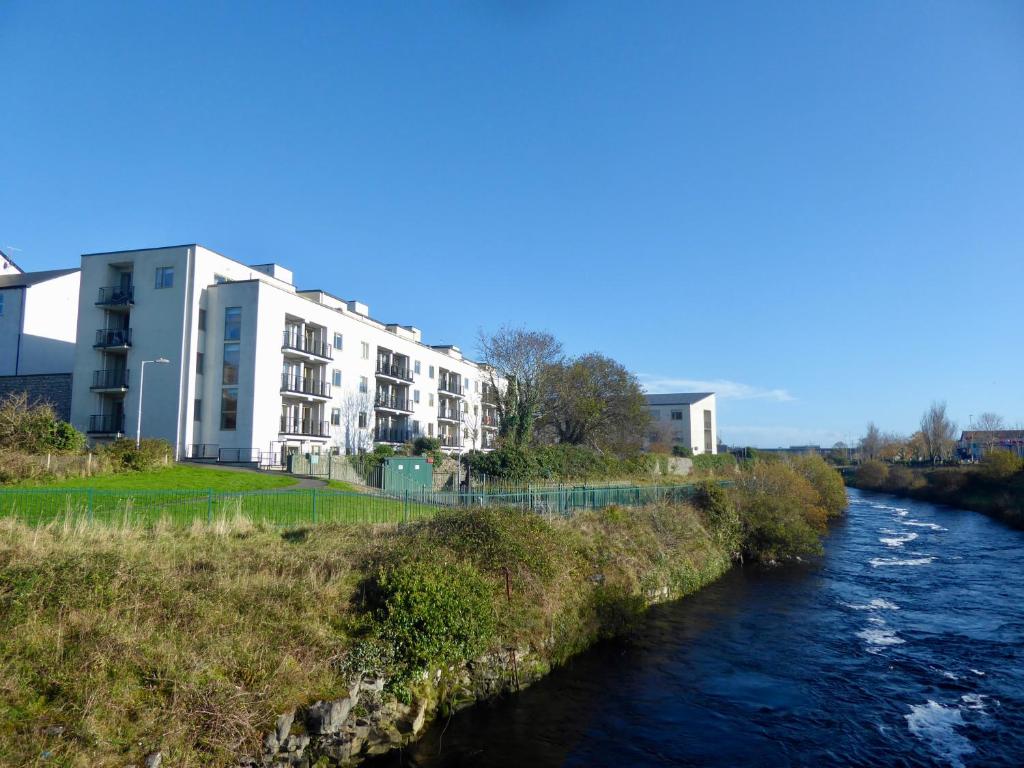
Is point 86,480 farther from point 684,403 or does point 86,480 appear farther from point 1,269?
point 684,403

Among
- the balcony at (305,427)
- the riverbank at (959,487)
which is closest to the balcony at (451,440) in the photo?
the balcony at (305,427)

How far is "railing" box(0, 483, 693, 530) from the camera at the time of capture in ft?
55.4

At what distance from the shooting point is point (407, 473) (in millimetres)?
35312

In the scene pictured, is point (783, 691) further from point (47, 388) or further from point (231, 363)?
point (47, 388)

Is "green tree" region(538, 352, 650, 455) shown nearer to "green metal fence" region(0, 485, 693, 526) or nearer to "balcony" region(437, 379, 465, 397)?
Result: "balcony" region(437, 379, 465, 397)

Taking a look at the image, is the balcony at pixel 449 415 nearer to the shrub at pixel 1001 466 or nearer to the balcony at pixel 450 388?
the balcony at pixel 450 388

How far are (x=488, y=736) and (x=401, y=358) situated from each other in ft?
155

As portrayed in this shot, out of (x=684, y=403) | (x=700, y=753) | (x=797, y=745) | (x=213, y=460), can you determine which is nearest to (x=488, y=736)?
(x=700, y=753)

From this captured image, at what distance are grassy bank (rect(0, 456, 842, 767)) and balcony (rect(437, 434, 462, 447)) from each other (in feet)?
143

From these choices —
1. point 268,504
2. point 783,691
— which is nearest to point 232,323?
point 268,504

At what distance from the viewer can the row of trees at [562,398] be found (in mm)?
47219

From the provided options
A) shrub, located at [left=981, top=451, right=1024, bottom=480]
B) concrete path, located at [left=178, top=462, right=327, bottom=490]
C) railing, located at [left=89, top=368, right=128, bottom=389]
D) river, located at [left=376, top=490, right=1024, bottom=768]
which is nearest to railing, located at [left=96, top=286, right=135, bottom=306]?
railing, located at [left=89, top=368, right=128, bottom=389]

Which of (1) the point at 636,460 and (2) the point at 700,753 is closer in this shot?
(2) the point at 700,753

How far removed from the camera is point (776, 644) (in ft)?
54.1
